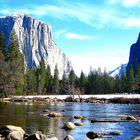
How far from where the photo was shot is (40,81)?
140625 mm

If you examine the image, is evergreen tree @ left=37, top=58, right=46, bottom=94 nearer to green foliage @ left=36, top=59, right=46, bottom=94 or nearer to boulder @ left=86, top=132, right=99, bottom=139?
green foliage @ left=36, top=59, right=46, bottom=94

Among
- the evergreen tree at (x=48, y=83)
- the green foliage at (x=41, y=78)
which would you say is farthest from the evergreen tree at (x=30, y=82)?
the evergreen tree at (x=48, y=83)

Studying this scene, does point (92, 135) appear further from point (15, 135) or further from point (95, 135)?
point (15, 135)

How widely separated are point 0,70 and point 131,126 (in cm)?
6337

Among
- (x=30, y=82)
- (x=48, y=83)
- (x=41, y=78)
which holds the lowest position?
(x=30, y=82)

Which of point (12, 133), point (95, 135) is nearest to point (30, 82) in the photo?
point (95, 135)

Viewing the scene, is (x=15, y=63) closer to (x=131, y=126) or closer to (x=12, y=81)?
(x=12, y=81)

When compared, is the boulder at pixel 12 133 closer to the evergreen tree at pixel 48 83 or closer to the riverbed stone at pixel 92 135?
the riverbed stone at pixel 92 135

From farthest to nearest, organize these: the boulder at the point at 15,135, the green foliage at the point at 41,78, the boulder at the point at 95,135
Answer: the green foliage at the point at 41,78, the boulder at the point at 95,135, the boulder at the point at 15,135

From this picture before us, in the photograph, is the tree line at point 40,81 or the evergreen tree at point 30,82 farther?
the evergreen tree at point 30,82

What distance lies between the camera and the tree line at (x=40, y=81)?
305 ft

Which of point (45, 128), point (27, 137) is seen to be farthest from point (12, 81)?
point (27, 137)

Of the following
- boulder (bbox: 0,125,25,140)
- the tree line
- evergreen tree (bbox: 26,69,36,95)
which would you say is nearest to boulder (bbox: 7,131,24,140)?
boulder (bbox: 0,125,25,140)

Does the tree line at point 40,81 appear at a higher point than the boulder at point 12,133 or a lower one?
higher
